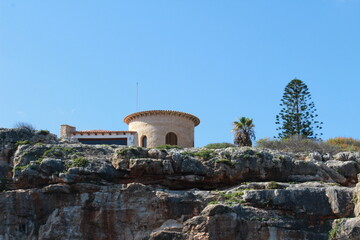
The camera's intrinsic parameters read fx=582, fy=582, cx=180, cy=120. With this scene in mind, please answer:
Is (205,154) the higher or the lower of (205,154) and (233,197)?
the higher

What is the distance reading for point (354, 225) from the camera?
70.7 feet

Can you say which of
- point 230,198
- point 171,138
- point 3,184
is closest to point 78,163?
point 3,184

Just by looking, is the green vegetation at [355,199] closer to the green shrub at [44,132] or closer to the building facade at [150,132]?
the green shrub at [44,132]

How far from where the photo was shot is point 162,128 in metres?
40.4

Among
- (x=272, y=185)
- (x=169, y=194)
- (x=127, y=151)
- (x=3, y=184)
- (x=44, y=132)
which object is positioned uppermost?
(x=44, y=132)

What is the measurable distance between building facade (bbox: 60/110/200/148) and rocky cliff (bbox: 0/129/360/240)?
10.8 metres

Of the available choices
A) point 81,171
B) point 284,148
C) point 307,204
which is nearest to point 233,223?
point 307,204

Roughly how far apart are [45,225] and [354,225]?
41.1 feet

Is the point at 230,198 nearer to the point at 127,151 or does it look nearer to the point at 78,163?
the point at 127,151

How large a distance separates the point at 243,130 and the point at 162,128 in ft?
18.8

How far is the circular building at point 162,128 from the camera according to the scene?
132ft

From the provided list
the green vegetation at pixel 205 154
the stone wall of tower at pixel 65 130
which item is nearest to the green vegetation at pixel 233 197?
the green vegetation at pixel 205 154

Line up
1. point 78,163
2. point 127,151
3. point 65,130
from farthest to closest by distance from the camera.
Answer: point 65,130, point 127,151, point 78,163

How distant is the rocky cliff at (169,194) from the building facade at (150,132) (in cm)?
1080
